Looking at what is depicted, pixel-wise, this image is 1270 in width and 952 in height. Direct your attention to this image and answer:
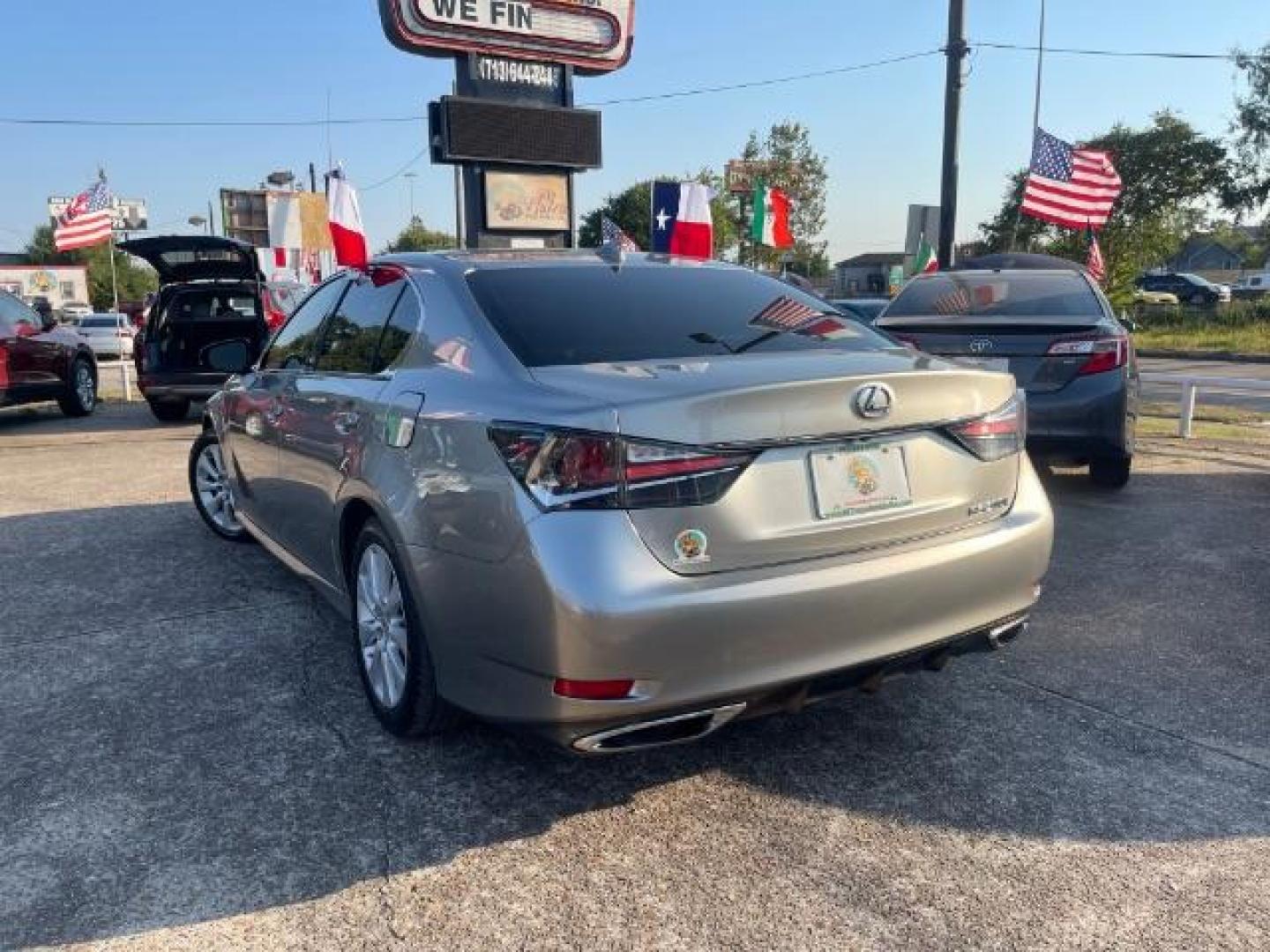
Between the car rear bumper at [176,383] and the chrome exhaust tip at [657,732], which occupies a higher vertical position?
the car rear bumper at [176,383]

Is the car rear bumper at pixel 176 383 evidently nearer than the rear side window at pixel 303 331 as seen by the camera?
No

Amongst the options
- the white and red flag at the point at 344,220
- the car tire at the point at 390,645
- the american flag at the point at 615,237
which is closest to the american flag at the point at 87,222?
the white and red flag at the point at 344,220

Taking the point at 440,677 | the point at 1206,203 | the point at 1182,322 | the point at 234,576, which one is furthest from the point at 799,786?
the point at 1206,203

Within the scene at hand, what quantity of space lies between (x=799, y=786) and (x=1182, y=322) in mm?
33092

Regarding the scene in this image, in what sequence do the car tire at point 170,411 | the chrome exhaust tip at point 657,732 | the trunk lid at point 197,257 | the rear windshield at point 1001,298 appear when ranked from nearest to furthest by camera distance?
1. the chrome exhaust tip at point 657,732
2. the rear windshield at point 1001,298
3. the trunk lid at point 197,257
4. the car tire at point 170,411

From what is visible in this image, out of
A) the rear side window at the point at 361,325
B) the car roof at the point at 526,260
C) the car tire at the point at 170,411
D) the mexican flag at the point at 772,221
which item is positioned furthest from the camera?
the mexican flag at the point at 772,221

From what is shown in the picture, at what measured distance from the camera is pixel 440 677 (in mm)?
2861

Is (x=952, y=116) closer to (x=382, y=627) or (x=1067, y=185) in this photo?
(x=1067, y=185)

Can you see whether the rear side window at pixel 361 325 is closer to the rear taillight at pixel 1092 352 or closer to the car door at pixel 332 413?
the car door at pixel 332 413

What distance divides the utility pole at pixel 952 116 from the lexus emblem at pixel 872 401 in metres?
11.7

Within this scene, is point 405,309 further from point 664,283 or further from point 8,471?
point 8,471

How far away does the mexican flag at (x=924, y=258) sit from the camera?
13.8 meters

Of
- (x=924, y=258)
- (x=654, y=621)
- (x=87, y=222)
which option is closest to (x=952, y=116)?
(x=924, y=258)

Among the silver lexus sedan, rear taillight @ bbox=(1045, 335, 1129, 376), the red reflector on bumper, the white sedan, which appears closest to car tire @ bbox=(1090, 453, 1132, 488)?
rear taillight @ bbox=(1045, 335, 1129, 376)
